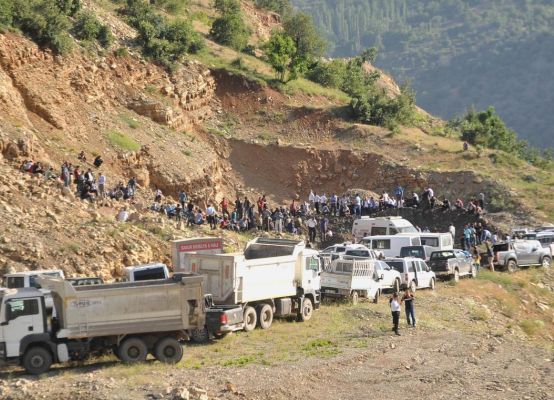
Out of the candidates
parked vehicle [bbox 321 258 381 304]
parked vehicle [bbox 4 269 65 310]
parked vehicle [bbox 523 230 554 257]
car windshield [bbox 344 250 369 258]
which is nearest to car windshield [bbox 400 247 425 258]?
car windshield [bbox 344 250 369 258]

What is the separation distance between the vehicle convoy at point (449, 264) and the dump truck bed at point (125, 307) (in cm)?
1816

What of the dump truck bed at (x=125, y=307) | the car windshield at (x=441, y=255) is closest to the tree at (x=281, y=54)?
the car windshield at (x=441, y=255)

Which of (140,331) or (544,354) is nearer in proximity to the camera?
(140,331)

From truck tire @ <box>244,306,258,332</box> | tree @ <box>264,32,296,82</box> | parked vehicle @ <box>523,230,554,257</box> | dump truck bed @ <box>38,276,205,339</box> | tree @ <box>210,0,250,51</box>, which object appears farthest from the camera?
tree @ <box>210,0,250,51</box>

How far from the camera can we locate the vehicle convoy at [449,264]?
39594mm

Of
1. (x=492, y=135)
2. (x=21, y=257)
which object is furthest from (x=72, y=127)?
(x=492, y=135)

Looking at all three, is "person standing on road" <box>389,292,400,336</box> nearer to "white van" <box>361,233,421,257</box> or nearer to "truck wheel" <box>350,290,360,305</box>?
"truck wheel" <box>350,290,360,305</box>

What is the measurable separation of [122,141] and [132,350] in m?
26.6

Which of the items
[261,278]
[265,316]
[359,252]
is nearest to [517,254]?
[359,252]

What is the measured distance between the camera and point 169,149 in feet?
170

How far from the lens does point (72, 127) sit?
154 ft

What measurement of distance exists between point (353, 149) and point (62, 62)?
65.7ft

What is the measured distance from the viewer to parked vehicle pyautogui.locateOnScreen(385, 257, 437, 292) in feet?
119

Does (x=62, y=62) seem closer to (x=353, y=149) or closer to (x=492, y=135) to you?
(x=353, y=149)
